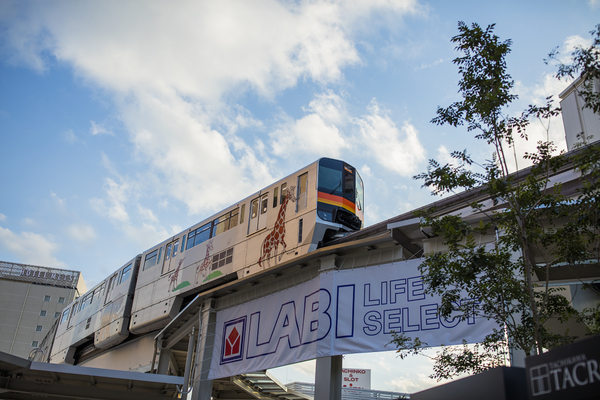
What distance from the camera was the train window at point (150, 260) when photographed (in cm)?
2516

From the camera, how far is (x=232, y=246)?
19.7 metres

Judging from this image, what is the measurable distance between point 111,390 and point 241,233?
7068 millimetres

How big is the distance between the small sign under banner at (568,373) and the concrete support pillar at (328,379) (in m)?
10.3

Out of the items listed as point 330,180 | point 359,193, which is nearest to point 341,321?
point 330,180

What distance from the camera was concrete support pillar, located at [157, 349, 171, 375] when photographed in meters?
23.8

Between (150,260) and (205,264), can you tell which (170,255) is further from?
(205,264)

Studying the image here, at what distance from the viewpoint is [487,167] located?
822cm

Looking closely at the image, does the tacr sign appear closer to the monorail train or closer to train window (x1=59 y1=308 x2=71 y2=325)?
train window (x1=59 y1=308 x2=71 y2=325)

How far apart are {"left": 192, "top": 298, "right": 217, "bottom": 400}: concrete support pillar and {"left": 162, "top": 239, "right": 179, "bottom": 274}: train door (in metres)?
4.13

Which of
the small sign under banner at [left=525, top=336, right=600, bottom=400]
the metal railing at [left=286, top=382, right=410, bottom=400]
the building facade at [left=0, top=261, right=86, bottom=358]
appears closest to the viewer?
the small sign under banner at [left=525, top=336, right=600, bottom=400]

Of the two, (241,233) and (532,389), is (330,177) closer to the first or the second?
(241,233)

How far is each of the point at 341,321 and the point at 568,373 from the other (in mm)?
10342

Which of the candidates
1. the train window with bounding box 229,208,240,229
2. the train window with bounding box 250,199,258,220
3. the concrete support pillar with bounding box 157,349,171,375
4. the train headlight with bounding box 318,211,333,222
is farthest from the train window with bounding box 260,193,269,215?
the concrete support pillar with bounding box 157,349,171,375

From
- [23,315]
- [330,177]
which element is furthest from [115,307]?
[23,315]
